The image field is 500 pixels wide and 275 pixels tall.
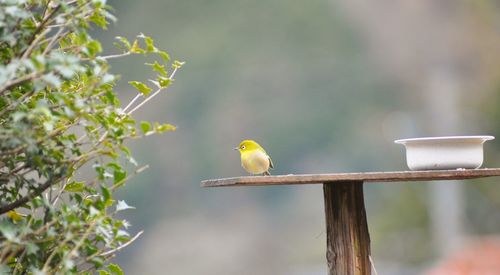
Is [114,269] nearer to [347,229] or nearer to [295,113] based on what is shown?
[347,229]

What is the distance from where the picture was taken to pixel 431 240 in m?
21.7

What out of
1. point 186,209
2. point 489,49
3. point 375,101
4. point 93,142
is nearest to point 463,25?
point 489,49

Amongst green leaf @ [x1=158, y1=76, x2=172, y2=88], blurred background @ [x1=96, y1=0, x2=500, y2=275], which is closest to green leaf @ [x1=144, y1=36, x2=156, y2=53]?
green leaf @ [x1=158, y1=76, x2=172, y2=88]

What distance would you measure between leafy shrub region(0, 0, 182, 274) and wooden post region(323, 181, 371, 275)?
1.19m

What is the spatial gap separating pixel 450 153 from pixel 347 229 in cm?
55

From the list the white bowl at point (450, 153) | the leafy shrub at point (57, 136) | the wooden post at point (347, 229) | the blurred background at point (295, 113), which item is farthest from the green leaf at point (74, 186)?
the blurred background at point (295, 113)

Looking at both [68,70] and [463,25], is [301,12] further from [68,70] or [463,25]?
[68,70]

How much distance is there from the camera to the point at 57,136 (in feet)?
9.93

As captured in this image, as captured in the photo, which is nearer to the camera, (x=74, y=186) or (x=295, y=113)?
(x=74, y=186)

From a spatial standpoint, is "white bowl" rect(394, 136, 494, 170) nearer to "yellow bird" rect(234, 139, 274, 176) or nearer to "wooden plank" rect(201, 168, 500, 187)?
"wooden plank" rect(201, 168, 500, 187)

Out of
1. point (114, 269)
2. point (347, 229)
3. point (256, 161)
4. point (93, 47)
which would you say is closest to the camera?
point (93, 47)

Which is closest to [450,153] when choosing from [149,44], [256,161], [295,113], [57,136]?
[256,161]

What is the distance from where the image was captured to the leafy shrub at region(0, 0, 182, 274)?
276 centimetres

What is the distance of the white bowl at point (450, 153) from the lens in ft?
12.2
